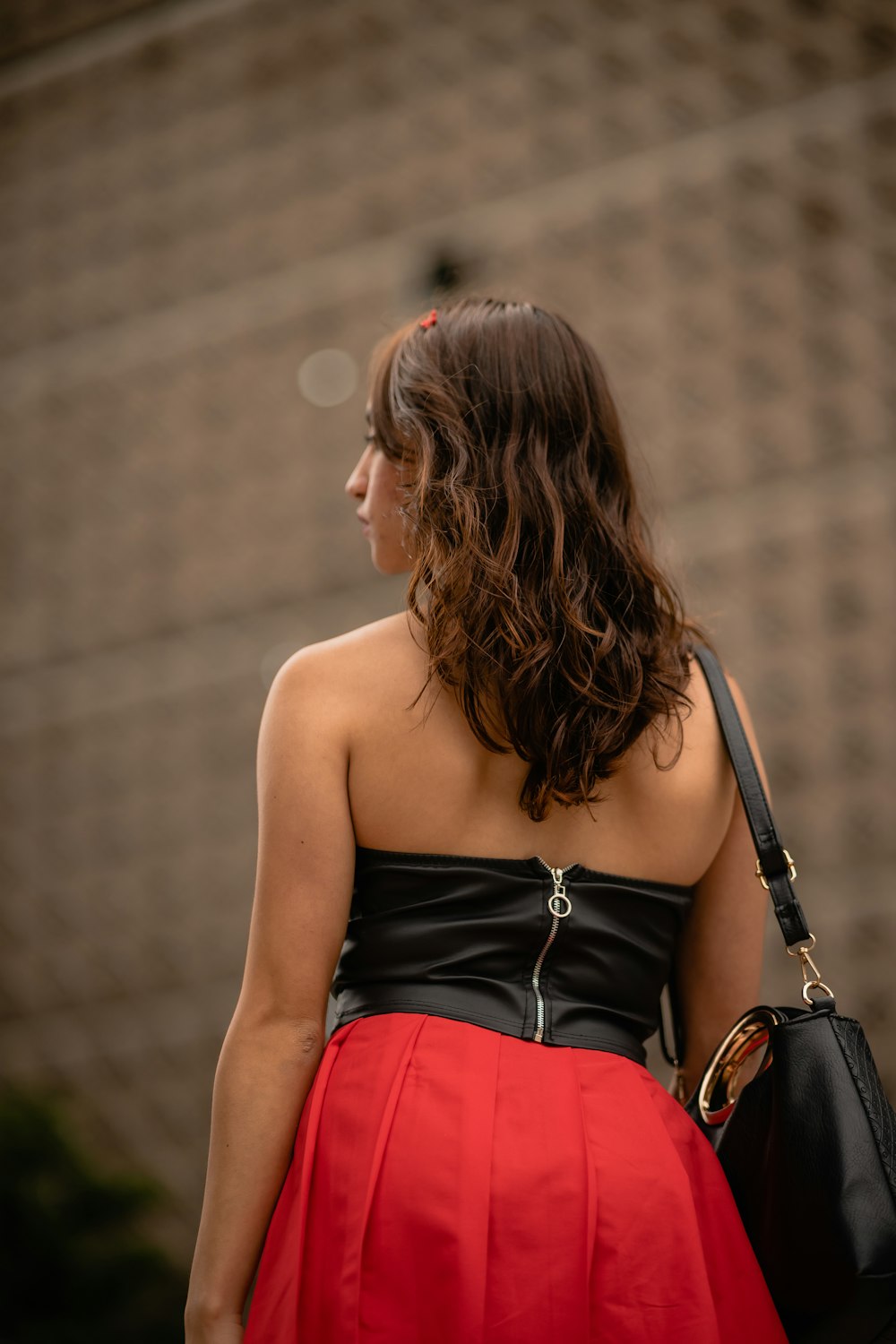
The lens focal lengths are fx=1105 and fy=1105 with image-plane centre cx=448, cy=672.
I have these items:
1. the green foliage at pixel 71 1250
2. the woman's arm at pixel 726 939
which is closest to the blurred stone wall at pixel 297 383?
the green foliage at pixel 71 1250

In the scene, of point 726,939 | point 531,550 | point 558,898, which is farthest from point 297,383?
point 558,898

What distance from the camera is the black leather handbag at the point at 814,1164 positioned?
118 cm

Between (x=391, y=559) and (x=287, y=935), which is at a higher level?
(x=391, y=559)

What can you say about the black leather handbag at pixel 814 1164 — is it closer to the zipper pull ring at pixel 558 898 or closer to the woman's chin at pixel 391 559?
the zipper pull ring at pixel 558 898

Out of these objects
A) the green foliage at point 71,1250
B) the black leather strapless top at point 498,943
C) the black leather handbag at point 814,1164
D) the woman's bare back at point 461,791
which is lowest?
the green foliage at point 71,1250

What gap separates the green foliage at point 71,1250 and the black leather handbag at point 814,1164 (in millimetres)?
2992

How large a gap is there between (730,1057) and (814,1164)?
212mm

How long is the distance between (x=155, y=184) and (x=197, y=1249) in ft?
14.5

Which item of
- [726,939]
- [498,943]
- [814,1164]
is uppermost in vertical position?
[498,943]

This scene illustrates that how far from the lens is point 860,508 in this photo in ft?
11.4

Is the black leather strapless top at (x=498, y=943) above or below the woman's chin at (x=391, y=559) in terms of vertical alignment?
below

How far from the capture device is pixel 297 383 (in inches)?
171

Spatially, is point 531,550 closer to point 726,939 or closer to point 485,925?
point 485,925

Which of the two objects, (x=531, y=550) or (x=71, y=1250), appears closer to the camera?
(x=531, y=550)
